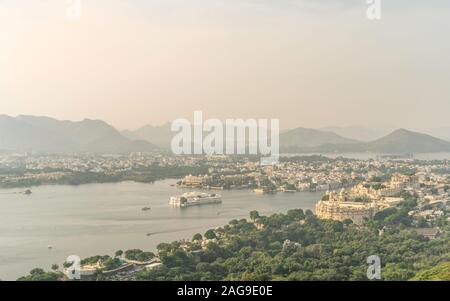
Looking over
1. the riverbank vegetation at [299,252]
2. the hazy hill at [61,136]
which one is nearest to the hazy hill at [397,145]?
the riverbank vegetation at [299,252]

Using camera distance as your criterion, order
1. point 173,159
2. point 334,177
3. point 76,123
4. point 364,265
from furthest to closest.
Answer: point 334,177, point 173,159, point 76,123, point 364,265

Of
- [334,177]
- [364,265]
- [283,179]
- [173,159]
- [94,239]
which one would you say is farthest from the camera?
[334,177]

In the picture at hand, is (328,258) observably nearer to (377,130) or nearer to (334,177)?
(377,130)

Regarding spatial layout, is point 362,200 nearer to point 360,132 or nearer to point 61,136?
point 360,132

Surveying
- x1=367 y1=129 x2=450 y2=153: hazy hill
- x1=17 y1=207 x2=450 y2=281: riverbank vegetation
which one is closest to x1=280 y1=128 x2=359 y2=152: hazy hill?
x1=367 y1=129 x2=450 y2=153: hazy hill

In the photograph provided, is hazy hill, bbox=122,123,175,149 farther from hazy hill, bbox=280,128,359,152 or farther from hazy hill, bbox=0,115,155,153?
hazy hill, bbox=280,128,359,152

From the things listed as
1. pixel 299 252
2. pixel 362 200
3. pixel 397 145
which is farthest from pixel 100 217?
pixel 397 145

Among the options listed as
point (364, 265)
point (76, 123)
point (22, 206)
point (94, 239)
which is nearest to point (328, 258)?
point (364, 265)
